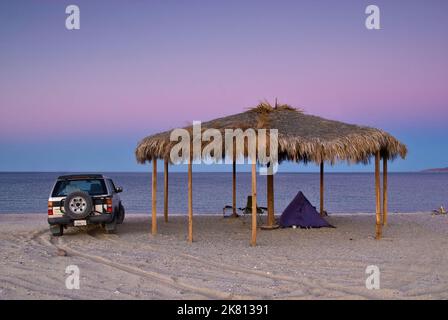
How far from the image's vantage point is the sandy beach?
678 cm

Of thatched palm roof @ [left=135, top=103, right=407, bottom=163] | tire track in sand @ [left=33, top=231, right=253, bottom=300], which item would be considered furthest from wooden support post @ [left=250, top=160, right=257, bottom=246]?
tire track in sand @ [left=33, top=231, right=253, bottom=300]

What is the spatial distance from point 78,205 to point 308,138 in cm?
490

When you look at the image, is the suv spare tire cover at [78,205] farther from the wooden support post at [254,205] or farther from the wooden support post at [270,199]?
the wooden support post at [270,199]

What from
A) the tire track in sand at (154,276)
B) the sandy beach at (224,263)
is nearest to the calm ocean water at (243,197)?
the sandy beach at (224,263)

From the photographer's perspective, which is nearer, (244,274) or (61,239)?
(244,274)

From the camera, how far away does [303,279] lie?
24.7ft

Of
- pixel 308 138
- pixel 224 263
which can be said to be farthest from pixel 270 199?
pixel 224 263

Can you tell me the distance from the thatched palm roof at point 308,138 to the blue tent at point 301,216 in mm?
1833

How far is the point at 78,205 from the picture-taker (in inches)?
450

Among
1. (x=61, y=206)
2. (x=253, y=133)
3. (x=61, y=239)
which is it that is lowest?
(x=61, y=239)
